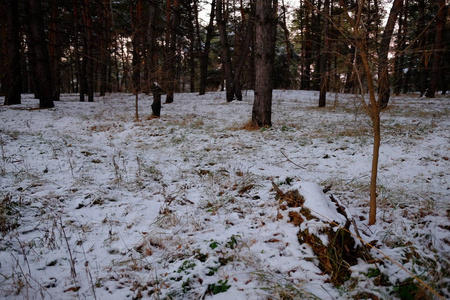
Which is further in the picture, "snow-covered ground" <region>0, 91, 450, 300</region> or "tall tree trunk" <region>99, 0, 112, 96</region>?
"tall tree trunk" <region>99, 0, 112, 96</region>

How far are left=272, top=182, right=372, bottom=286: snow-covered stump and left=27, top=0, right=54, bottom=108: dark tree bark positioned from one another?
41.4ft

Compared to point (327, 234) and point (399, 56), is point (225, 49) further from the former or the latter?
point (327, 234)

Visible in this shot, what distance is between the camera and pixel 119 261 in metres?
1.91

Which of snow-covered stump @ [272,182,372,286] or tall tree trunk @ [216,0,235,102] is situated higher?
tall tree trunk @ [216,0,235,102]

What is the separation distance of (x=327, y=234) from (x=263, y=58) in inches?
236

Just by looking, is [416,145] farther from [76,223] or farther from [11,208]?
[11,208]

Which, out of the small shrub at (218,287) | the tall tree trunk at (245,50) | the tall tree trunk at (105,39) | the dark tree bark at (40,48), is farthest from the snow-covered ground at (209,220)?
the tall tree trunk at (245,50)

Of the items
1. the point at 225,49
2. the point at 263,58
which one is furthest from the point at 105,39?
the point at 263,58

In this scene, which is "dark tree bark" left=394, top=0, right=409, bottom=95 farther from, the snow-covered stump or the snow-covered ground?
the snow-covered stump

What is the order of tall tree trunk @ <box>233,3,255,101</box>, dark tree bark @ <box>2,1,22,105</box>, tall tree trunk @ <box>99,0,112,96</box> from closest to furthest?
tall tree trunk @ <box>99,0,112,96</box>, dark tree bark @ <box>2,1,22,105</box>, tall tree trunk @ <box>233,3,255,101</box>

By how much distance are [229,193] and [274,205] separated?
2.46ft

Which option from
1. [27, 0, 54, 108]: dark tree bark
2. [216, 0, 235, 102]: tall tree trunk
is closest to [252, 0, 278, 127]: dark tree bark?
[216, 0, 235, 102]: tall tree trunk

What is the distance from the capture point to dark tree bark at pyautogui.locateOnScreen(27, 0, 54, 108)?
10156 millimetres

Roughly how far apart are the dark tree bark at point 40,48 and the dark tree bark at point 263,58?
9985 millimetres
